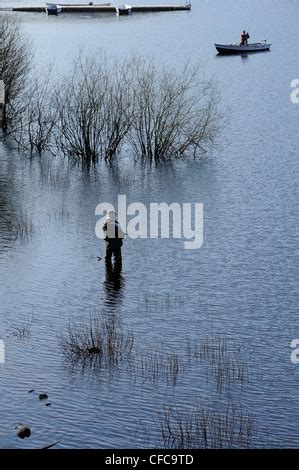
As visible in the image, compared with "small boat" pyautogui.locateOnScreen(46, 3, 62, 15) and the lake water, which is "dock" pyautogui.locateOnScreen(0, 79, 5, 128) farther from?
"small boat" pyautogui.locateOnScreen(46, 3, 62, 15)

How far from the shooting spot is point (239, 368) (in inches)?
1187

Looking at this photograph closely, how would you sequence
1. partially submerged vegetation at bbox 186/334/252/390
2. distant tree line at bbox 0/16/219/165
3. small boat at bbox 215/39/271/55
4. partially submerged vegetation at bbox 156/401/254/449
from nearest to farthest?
partially submerged vegetation at bbox 156/401/254/449
partially submerged vegetation at bbox 186/334/252/390
distant tree line at bbox 0/16/219/165
small boat at bbox 215/39/271/55

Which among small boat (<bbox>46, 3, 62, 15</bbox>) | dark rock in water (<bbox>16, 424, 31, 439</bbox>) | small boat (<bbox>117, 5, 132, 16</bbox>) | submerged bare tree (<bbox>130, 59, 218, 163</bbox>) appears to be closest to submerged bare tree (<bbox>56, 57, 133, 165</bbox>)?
submerged bare tree (<bbox>130, 59, 218, 163</bbox>)

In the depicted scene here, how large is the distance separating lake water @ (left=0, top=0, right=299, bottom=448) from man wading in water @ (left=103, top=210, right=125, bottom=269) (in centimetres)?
65

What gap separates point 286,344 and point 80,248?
13.8 meters

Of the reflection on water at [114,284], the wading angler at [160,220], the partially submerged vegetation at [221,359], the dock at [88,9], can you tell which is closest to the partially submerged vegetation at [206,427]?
the partially submerged vegetation at [221,359]

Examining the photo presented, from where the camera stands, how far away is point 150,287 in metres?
38.8

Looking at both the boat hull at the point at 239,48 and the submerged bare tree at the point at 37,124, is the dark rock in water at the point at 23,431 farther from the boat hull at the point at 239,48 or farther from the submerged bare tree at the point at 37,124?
the boat hull at the point at 239,48

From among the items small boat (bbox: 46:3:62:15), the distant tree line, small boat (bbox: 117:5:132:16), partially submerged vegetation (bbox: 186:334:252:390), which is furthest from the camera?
small boat (bbox: 117:5:132:16)

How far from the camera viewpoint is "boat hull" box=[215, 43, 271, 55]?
415ft

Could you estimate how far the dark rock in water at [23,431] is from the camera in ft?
82.3

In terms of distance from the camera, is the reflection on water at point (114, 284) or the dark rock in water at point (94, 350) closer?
the dark rock in water at point (94, 350)

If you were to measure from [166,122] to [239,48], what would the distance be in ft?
212
